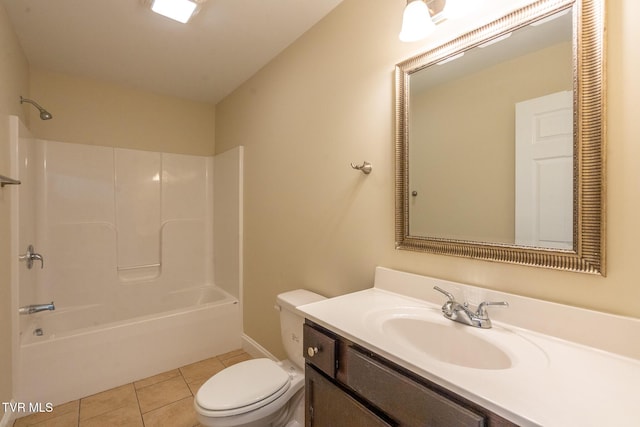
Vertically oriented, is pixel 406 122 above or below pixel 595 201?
above

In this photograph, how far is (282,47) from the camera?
2.13 meters

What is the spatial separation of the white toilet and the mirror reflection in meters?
0.90

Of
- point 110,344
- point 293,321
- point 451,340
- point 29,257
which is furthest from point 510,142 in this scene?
point 29,257

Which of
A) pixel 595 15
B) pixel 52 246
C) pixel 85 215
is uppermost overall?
pixel 595 15

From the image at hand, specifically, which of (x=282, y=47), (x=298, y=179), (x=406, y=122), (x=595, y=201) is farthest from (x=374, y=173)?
(x=282, y=47)

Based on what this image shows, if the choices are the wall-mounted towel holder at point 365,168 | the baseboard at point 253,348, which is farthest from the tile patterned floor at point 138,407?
the wall-mounted towel holder at point 365,168

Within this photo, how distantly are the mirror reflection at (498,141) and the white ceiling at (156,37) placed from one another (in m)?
0.93

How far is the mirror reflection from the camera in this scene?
3.08 feet

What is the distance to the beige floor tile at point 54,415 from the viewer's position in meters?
1.81

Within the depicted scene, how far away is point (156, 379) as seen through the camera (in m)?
2.25

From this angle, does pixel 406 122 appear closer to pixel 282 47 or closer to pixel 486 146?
pixel 486 146

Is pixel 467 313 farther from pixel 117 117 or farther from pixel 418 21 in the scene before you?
pixel 117 117

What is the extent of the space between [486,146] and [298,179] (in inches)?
46.0

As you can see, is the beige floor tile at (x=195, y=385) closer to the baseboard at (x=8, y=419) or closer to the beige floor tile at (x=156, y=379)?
the beige floor tile at (x=156, y=379)
